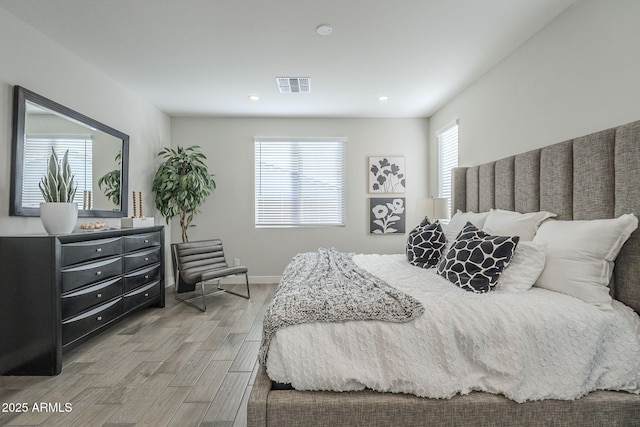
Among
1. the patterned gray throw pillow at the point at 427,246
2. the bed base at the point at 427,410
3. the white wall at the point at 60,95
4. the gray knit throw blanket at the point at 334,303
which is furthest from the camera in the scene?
the patterned gray throw pillow at the point at 427,246

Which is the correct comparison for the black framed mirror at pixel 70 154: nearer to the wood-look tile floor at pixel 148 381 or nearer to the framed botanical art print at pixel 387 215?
the wood-look tile floor at pixel 148 381

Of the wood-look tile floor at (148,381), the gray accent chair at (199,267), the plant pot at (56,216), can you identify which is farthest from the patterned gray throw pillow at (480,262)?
the plant pot at (56,216)

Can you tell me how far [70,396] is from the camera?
2.02m

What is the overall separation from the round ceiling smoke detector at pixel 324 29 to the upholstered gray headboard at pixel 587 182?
1893 mm

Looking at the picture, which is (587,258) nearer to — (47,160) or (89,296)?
(89,296)

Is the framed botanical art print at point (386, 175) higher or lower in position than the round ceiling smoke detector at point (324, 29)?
lower

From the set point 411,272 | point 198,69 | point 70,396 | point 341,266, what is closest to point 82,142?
point 198,69

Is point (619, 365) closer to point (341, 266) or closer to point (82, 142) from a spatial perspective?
point (341, 266)

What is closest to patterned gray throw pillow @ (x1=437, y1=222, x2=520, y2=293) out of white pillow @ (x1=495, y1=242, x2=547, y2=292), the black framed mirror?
white pillow @ (x1=495, y1=242, x2=547, y2=292)

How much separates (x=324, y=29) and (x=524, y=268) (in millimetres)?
2276

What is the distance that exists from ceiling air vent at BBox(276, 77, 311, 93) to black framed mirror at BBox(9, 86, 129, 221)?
76.2 inches

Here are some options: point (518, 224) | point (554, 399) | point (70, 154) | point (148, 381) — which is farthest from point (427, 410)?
point (70, 154)

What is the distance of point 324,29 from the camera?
2.61 meters

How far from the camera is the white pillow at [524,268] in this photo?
1934 millimetres
